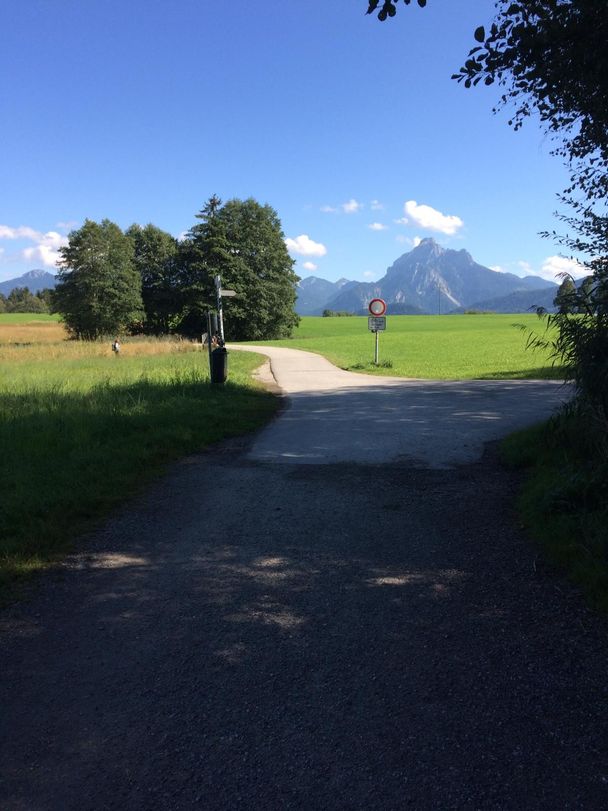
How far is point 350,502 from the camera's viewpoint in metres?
5.37

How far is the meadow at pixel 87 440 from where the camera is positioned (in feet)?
15.6

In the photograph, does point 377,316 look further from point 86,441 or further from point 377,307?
point 86,441

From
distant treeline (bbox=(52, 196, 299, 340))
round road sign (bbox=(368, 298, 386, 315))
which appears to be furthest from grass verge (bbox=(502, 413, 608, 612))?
distant treeline (bbox=(52, 196, 299, 340))

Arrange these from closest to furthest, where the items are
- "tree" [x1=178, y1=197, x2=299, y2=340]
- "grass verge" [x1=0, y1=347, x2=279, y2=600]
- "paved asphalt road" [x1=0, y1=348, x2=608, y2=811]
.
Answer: "paved asphalt road" [x1=0, y1=348, x2=608, y2=811] < "grass verge" [x1=0, y1=347, x2=279, y2=600] < "tree" [x1=178, y1=197, x2=299, y2=340]

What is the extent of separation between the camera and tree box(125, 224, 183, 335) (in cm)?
5747

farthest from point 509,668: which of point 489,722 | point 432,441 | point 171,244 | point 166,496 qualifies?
point 171,244

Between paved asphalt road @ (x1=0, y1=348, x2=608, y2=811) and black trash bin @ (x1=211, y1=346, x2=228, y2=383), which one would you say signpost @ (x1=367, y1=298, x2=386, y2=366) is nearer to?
black trash bin @ (x1=211, y1=346, x2=228, y2=383)

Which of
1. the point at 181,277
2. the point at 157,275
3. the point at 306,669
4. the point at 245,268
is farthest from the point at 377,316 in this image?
the point at 157,275

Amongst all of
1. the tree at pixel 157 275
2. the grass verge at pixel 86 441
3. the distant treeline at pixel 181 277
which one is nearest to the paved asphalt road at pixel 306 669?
the grass verge at pixel 86 441

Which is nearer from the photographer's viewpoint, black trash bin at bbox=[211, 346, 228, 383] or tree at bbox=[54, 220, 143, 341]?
black trash bin at bbox=[211, 346, 228, 383]

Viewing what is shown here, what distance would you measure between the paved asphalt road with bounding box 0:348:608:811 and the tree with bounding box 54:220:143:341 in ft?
165

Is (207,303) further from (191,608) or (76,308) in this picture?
(191,608)

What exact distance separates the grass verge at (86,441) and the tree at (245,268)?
139 ft

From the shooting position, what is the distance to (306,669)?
2.73 meters
